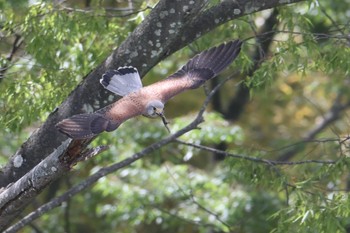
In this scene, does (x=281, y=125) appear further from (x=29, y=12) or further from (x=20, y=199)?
(x=20, y=199)

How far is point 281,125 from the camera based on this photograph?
13109 millimetres

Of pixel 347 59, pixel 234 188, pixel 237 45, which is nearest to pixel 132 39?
pixel 237 45

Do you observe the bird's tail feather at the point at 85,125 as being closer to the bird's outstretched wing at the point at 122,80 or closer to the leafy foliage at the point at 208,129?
the bird's outstretched wing at the point at 122,80

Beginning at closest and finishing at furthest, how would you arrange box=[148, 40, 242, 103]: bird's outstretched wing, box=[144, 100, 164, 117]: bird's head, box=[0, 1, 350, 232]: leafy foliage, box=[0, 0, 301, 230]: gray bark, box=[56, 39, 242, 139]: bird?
box=[56, 39, 242, 139]: bird, box=[144, 100, 164, 117]: bird's head, box=[0, 0, 301, 230]: gray bark, box=[148, 40, 242, 103]: bird's outstretched wing, box=[0, 1, 350, 232]: leafy foliage

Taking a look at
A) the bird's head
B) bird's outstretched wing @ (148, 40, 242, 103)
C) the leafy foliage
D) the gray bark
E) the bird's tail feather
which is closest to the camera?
the bird's tail feather

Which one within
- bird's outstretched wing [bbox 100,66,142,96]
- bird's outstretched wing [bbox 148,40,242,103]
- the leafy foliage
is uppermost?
bird's outstretched wing [bbox 100,66,142,96]

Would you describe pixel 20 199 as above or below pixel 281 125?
above

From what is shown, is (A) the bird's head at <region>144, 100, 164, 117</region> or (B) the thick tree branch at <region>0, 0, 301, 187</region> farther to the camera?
(B) the thick tree branch at <region>0, 0, 301, 187</region>

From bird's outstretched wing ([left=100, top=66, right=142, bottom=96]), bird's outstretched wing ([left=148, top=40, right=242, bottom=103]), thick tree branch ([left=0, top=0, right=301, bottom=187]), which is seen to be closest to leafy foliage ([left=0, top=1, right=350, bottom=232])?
thick tree branch ([left=0, top=0, right=301, bottom=187])

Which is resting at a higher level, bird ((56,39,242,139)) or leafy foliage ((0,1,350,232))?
bird ((56,39,242,139))

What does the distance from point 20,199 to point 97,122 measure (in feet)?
2.42

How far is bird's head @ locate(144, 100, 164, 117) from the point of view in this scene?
16.8 feet

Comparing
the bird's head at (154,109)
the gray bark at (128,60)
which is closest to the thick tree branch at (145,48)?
the gray bark at (128,60)

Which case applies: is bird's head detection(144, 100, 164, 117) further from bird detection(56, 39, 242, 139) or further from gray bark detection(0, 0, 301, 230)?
gray bark detection(0, 0, 301, 230)
